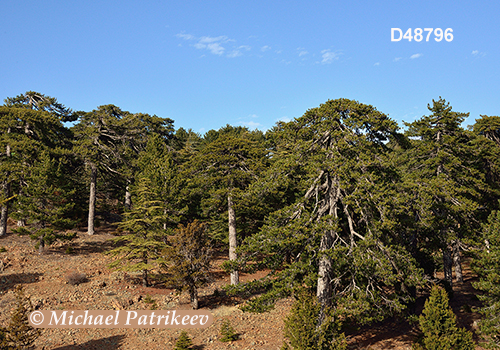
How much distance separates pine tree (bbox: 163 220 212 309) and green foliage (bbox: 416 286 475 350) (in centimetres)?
1277

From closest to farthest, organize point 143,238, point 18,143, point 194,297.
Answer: point 194,297
point 143,238
point 18,143

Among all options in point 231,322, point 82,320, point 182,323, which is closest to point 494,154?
point 231,322

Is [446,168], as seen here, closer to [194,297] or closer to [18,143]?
[194,297]

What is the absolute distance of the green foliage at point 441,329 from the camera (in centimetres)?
1216

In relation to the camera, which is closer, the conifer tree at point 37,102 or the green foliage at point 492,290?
the green foliage at point 492,290

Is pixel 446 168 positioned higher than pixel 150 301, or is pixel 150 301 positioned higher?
pixel 446 168

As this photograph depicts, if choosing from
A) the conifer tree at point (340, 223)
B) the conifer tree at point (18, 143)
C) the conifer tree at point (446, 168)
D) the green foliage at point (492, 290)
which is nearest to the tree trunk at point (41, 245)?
the conifer tree at point (18, 143)

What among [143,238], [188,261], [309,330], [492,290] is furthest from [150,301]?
[492,290]

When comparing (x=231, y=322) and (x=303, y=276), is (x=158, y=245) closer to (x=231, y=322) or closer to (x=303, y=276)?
(x=231, y=322)

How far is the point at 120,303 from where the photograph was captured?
69.2ft

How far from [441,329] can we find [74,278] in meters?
23.8

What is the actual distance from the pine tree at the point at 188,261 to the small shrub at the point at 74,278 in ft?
26.1

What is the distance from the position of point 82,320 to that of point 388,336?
61.2ft

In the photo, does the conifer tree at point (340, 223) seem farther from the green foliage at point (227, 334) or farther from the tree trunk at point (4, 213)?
the tree trunk at point (4, 213)
